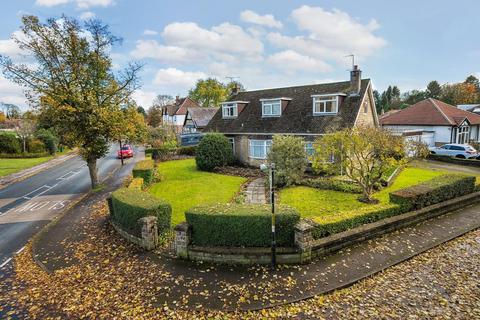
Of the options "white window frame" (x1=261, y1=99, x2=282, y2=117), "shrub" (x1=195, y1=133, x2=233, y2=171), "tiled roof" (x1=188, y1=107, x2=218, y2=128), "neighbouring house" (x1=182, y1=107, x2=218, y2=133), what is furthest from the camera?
"tiled roof" (x1=188, y1=107, x2=218, y2=128)

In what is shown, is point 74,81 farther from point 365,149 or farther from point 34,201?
point 365,149

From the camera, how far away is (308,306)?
736 centimetres

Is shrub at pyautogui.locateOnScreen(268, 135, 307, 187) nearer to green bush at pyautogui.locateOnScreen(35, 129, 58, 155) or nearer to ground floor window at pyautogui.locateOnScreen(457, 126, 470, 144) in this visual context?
ground floor window at pyautogui.locateOnScreen(457, 126, 470, 144)

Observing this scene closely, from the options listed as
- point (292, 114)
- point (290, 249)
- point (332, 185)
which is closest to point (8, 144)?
point (292, 114)

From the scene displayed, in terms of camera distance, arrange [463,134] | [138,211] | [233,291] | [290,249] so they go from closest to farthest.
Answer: [233,291] < [290,249] < [138,211] < [463,134]

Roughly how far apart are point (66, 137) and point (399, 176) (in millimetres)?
24941

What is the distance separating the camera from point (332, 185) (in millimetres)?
18578

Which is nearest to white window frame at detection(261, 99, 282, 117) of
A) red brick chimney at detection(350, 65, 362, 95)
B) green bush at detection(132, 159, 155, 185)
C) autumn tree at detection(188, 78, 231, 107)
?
red brick chimney at detection(350, 65, 362, 95)

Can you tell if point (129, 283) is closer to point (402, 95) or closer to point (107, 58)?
point (107, 58)

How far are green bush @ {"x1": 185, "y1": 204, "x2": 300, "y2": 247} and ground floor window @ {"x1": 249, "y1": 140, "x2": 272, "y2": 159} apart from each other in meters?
16.0

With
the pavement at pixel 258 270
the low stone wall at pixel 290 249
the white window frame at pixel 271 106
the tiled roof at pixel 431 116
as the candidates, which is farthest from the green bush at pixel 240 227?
the tiled roof at pixel 431 116

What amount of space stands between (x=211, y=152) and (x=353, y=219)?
53.3 feet

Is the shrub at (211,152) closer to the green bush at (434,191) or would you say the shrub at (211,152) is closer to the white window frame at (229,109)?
the white window frame at (229,109)

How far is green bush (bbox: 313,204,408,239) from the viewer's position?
401 inches
